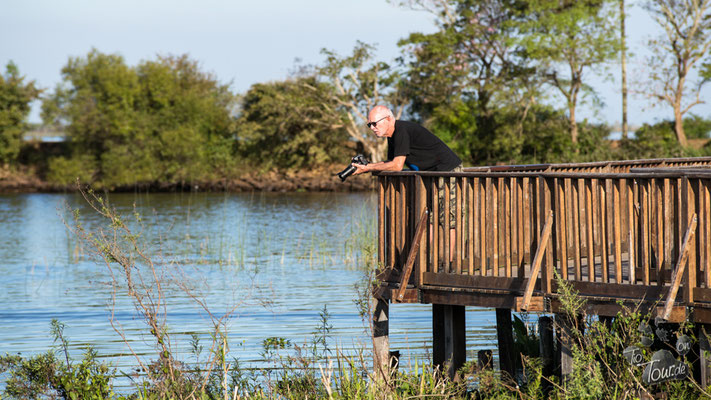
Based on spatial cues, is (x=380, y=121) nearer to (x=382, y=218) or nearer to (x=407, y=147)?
(x=407, y=147)

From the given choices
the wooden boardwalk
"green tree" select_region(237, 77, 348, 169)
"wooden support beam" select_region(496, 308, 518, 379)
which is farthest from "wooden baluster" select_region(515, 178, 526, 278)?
"green tree" select_region(237, 77, 348, 169)

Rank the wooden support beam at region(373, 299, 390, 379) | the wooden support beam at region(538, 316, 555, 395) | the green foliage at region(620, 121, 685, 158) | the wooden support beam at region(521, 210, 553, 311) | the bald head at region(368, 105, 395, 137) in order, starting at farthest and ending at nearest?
the green foliage at region(620, 121, 685, 158)
the wooden support beam at region(538, 316, 555, 395)
the wooden support beam at region(373, 299, 390, 379)
the bald head at region(368, 105, 395, 137)
the wooden support beam at region(521, 210, 553, 311)

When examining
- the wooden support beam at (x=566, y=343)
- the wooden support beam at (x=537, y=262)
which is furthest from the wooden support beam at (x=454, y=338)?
the wooden support beam at (x=537, y=262)

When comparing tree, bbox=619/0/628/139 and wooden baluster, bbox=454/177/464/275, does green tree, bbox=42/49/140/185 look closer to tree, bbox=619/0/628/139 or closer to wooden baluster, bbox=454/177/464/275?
tree, bbox=619/0/628/139

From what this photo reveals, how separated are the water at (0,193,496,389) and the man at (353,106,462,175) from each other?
1.49 m

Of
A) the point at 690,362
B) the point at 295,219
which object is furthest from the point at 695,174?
the point at 295,219

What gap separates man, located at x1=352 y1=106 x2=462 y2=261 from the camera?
9.02 metres

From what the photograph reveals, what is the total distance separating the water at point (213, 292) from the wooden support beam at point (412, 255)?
548 millimetres

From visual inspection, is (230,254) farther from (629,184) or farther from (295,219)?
(629,184)

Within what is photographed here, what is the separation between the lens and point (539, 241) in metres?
8.10

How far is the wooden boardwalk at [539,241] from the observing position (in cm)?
744

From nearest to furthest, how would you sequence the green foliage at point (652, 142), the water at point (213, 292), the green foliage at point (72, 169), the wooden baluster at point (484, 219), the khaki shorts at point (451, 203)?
1. the wooden baluster at point (484, 219)
2. the khaki shorts at point (451, 203)
3. the water at point (213, 292)
4. the green foliage at point (652, 142)
5. the green foliage at point (72, 169)

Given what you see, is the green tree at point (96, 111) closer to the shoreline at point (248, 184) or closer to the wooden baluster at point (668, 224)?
the shoreline at point (248, 184)

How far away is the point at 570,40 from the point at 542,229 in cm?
4092
